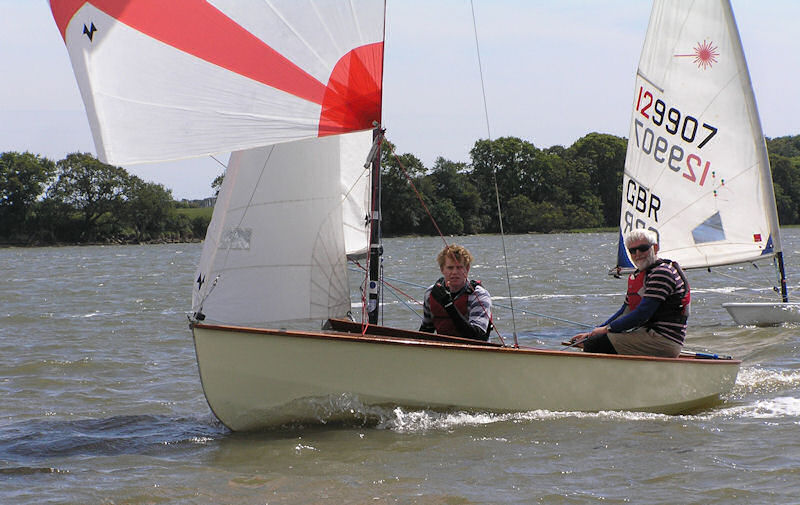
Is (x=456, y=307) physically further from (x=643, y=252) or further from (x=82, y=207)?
(x=82, y=207)

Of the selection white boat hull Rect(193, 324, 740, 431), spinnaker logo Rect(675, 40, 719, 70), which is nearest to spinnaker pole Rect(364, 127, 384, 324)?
white boat hull Rect(193, 324, 740, 431)

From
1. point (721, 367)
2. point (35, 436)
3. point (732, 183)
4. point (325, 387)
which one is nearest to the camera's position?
point (325, 387)

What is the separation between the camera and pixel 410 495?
4184 mm

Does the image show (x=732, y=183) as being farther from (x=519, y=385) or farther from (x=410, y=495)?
(x=410, y=495)

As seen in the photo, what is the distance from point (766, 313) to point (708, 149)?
1.90m

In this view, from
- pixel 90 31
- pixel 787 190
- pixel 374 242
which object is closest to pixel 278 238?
pixel 374 242

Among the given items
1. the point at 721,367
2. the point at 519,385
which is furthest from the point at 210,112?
the point at 721,367

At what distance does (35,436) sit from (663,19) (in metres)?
8.32

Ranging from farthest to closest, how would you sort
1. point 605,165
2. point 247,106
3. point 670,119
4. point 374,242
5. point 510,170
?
1. point 510,170
2. point 605,165
3. point 670,119
4. point 374,242
5. point 247,106

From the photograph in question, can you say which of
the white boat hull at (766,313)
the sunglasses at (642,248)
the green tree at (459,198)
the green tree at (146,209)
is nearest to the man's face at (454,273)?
the sunglasses at (642,248)

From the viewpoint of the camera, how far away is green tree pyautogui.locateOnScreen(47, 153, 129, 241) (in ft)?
206

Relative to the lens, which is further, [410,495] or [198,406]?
[198,406]

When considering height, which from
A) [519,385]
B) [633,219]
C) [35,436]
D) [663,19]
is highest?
[663,19]

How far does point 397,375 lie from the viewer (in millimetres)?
5117
